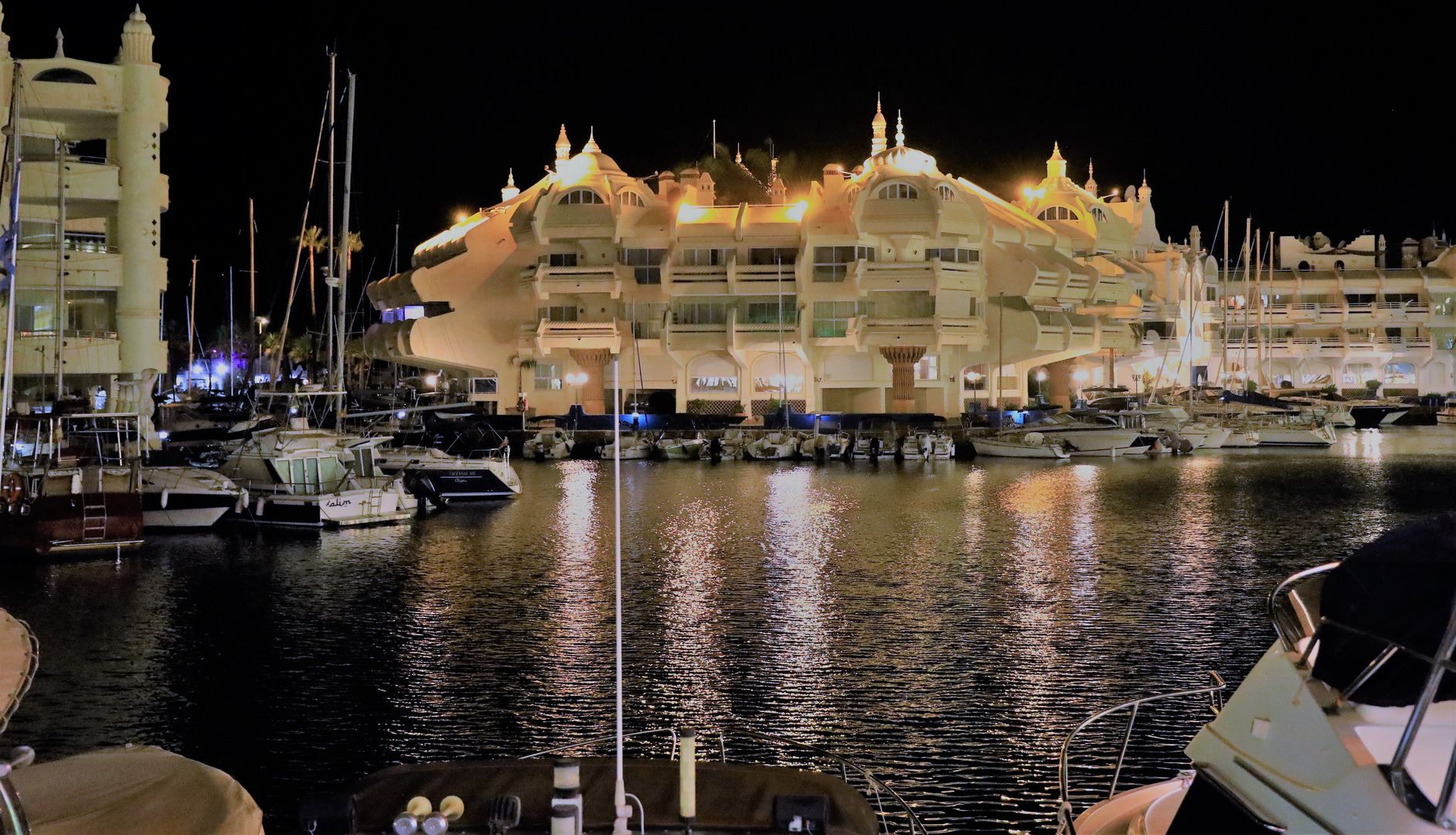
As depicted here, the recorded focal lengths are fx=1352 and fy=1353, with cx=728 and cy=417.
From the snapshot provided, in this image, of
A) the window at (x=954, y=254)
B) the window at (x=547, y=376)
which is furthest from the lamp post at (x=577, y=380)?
the window at (x=954, y=254)

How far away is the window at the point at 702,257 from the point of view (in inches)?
3118

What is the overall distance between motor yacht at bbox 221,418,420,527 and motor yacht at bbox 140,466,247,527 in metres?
1.02

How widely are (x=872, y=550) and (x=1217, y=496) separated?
1914cm

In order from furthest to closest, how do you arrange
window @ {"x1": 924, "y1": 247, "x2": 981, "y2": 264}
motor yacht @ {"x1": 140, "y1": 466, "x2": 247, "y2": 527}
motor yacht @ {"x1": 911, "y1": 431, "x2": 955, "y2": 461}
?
window @ {"x1": 924, "y1": 247, "x2": 981, "y2": 264}
motor yacht @ {"x1": 911, "y1": 431, "x2": 955, "y2": 461}
motor yacht @ {"x1": 140, "y1": 466, "x2": 247, "y2": 527}

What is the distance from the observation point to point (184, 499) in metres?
36.0

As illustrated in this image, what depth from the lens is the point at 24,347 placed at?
48031 millimetres

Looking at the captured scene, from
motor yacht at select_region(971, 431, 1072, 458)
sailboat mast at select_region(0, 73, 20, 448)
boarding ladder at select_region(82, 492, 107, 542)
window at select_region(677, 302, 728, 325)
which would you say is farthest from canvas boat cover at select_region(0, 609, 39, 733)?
window at select_region(677, 302, 728, 325)

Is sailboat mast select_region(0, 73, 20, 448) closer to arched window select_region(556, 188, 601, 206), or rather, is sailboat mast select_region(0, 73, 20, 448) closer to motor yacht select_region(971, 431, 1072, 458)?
motor yacht select_region(971, 431, 1072, 458)

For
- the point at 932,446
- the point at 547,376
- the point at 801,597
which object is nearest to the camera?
the point at 801,597

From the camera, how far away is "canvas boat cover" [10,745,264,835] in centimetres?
838

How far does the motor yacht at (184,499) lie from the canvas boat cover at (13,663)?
2869cm

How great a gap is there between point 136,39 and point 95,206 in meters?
6.41

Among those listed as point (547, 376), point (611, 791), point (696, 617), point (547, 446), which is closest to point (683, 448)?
point (547, 446)

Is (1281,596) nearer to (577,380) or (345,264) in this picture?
(345,264)
